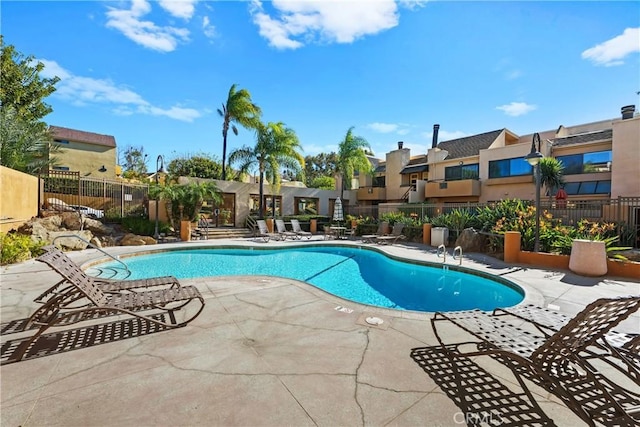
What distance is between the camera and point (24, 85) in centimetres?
1503

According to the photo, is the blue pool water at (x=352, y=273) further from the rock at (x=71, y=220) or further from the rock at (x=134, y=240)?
the rock at (x=71, y=220)

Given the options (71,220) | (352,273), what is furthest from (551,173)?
(71,220)

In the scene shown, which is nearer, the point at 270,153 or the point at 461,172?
the point at 270,153

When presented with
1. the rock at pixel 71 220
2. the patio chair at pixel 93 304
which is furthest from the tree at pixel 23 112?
the patio chair at pixel 93 304

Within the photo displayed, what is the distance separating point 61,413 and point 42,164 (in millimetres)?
15856

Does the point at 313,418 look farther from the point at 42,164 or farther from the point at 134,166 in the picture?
the point at 134,166

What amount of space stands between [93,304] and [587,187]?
974 inches

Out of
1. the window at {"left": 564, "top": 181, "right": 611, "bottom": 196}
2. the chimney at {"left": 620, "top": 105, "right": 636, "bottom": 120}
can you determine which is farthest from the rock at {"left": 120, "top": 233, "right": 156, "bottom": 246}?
the chimney at {"left": 620, "top": 105, "right": 636, "bottom": 120}

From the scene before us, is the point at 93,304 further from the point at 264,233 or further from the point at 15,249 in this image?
the point at 264,233

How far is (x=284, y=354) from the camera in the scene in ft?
10.00

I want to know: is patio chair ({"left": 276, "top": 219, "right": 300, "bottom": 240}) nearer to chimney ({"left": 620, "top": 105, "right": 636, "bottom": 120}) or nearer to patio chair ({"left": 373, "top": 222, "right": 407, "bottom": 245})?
patio chair ({"left": 373, "top": 222, "right": 407, "bottom": 245})

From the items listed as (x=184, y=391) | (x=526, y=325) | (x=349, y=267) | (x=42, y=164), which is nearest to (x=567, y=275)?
(x=526, y=325)

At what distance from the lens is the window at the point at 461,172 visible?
23.8 m

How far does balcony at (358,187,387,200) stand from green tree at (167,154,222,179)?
14002 mm
